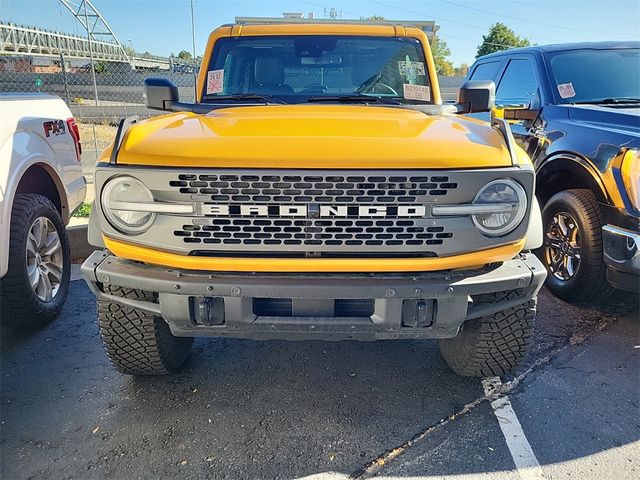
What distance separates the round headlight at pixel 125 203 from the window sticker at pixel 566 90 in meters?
3.84

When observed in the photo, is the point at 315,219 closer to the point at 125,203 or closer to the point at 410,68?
the point at 125,203

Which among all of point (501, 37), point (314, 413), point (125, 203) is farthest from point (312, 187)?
point (501, 37)

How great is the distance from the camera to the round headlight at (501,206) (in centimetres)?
224

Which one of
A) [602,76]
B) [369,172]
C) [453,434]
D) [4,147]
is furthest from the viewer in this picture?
[602,76]

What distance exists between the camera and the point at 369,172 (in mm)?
2129

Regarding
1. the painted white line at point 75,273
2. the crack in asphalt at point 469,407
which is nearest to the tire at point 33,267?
the painted white line at point 75,273

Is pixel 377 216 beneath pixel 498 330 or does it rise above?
above

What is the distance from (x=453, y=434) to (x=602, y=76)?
151 inches

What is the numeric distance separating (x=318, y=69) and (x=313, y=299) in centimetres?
206

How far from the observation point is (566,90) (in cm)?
457

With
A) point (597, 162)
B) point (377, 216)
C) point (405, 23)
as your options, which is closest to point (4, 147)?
point (377, 216)

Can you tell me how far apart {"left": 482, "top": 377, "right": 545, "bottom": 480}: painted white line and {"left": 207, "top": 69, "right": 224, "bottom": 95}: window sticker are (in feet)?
8.56

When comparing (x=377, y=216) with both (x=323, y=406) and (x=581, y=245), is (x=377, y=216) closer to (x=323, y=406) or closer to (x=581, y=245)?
(x=323, y=406)

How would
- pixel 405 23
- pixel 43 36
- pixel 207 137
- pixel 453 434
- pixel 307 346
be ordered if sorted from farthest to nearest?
pixel 43 36, pixel 405 23, pixel 307 346, pixel 453 434, pixel 207 137
